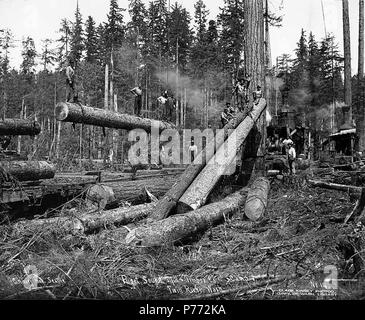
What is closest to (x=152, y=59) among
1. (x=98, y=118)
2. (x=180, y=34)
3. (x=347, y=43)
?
(x=180, y=34)

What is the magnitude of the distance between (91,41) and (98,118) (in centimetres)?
4021

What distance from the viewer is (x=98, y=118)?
9.77 meters

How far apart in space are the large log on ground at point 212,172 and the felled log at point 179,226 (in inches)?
14.0

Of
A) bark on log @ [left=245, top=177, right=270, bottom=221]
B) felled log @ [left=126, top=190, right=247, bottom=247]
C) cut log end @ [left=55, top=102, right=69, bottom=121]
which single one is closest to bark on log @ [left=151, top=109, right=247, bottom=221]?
felled log @ [left=126, top=190, right=247, bottom=247]

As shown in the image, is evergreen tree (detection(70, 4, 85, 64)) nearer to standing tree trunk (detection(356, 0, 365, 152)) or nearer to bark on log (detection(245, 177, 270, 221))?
standing tree trunk (detection(356, 0, 365, 152))

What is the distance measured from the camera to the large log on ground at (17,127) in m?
8.38

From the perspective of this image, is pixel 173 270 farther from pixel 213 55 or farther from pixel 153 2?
pixel 153 2

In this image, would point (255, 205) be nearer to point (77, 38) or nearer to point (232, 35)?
point (232, 35)

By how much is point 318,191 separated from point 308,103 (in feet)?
154

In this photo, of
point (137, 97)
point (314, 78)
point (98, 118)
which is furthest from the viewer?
point (314, 78)

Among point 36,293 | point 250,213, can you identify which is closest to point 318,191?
point 250,213

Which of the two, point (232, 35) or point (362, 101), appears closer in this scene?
point (362, 101)

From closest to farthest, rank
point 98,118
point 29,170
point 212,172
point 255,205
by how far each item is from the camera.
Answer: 1. point 255,205
2. point 212,172
3. point 29,170
4. point 98,118
